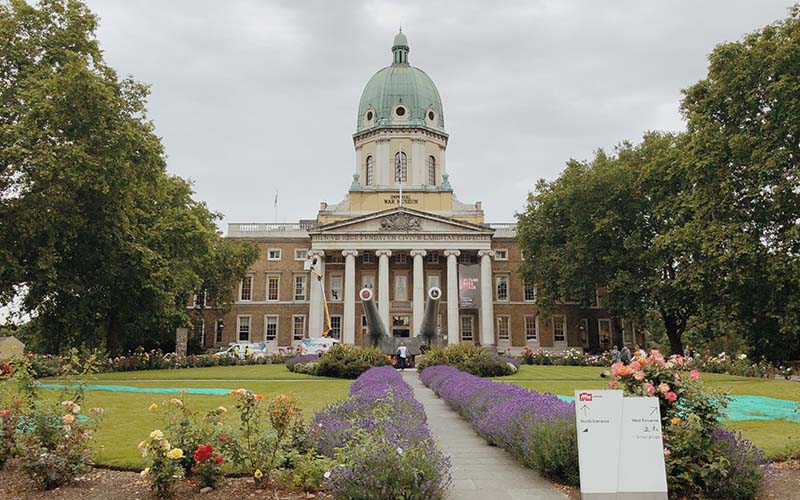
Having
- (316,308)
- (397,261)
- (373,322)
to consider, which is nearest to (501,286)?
(397,261)

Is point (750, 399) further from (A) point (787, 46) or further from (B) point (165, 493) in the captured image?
(B) point (165, 493)

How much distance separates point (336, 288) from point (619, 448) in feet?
168

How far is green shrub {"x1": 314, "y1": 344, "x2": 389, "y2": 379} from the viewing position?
2652cm

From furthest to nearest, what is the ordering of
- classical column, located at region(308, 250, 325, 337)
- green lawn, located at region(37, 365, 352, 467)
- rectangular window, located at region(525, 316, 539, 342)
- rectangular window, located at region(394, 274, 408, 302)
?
rectangular window, located at region(525, 316, 539, 342)
rectangular window, located at region(394, 274, 408, 302)
classical column, located at region(308, 250, 325, 337)
green lawn, located at region(37, 365, 352, 467)

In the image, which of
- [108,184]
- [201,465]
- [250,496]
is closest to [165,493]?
[201,465]

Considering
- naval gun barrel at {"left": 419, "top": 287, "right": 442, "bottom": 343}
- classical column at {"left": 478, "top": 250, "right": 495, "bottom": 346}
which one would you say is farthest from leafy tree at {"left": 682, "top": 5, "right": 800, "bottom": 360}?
classical column at {"left": 478, "top": 250, "right": 495, "bottom": 346}

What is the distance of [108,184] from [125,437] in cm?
1573

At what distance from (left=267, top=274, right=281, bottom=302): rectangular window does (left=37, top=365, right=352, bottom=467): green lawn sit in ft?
96.9

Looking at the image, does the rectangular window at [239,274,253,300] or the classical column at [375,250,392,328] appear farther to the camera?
the rectangular window at [239,274,253,300]

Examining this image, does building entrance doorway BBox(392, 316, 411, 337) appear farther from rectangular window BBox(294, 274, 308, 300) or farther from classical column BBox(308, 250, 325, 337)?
rectangular window BBox(294, 274, 308, 300)

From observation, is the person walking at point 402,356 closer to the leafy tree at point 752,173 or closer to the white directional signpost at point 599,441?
the leafy tree at point 752,173

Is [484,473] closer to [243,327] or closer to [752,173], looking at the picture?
[752,173]

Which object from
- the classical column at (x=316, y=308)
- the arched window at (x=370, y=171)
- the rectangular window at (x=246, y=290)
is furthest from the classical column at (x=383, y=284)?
the rectangular window at (x=246, y=290)

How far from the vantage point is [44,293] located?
26.8 metres
